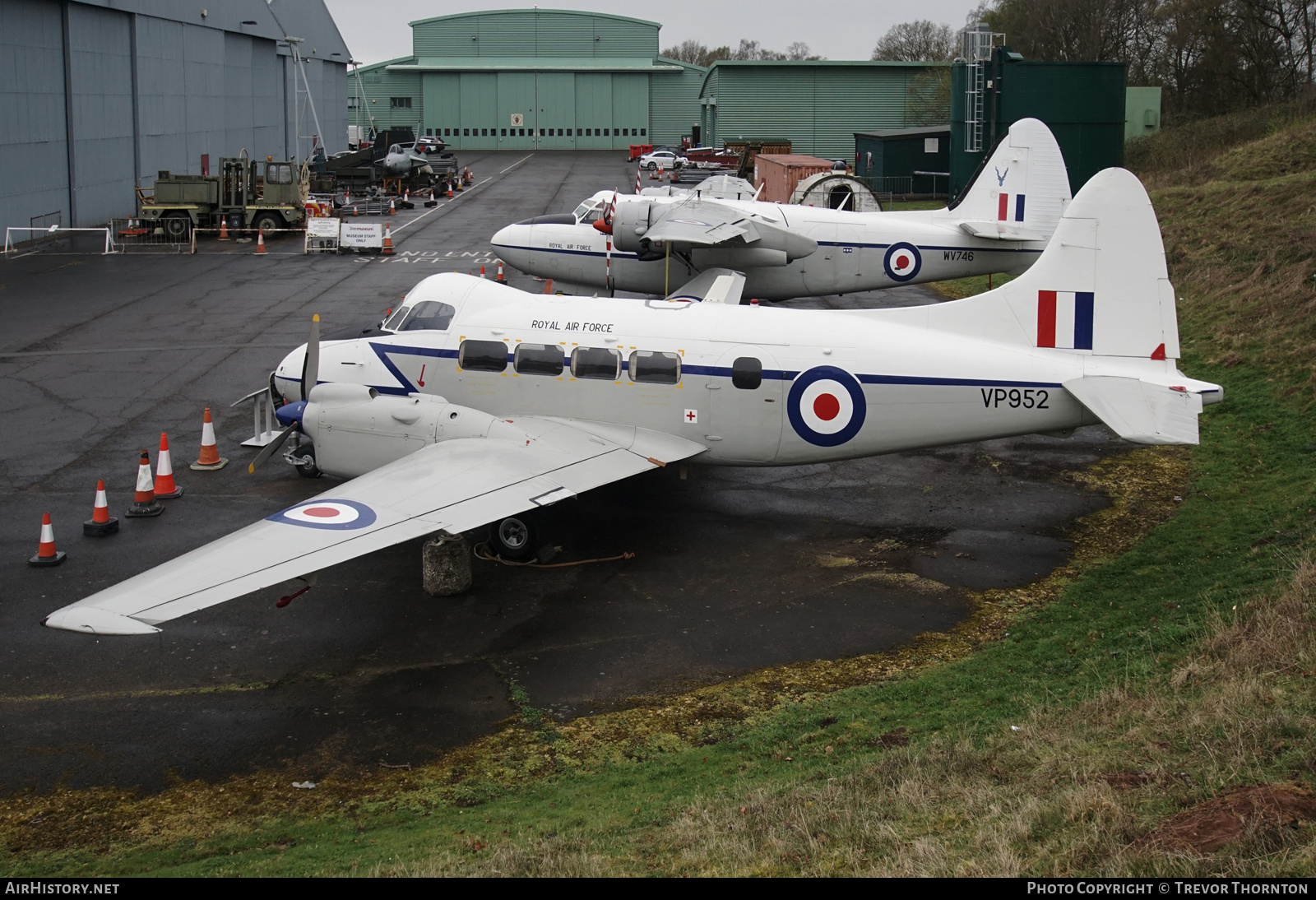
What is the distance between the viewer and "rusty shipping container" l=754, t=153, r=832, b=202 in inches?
1946

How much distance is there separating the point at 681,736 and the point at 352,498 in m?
5.01

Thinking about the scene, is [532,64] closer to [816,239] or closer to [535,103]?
[535,103]

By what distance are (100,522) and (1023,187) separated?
74.1 ft

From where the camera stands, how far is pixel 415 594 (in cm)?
1438

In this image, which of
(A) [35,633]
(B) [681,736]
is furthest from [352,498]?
(B) [681,736]

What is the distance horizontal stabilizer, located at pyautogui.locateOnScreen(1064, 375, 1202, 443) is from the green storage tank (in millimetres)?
30536

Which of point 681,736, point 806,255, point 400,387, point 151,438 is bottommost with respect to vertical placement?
point 681,736

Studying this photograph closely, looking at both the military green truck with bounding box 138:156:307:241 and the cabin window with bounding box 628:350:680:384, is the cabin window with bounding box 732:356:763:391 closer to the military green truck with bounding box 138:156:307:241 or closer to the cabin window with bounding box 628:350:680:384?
the cabin window with bounding box 628:350:680:384

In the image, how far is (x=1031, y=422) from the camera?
1533cm

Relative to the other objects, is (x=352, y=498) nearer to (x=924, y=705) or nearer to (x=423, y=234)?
(x=924, y=705)

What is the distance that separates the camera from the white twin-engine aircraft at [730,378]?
48.9 ft

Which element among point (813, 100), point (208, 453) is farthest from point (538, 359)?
point (813, 100)

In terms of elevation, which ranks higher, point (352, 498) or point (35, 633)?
point (352, 498)

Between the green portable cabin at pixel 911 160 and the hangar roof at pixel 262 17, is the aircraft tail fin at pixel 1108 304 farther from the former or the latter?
the green portable cabin at pixel 911 160
